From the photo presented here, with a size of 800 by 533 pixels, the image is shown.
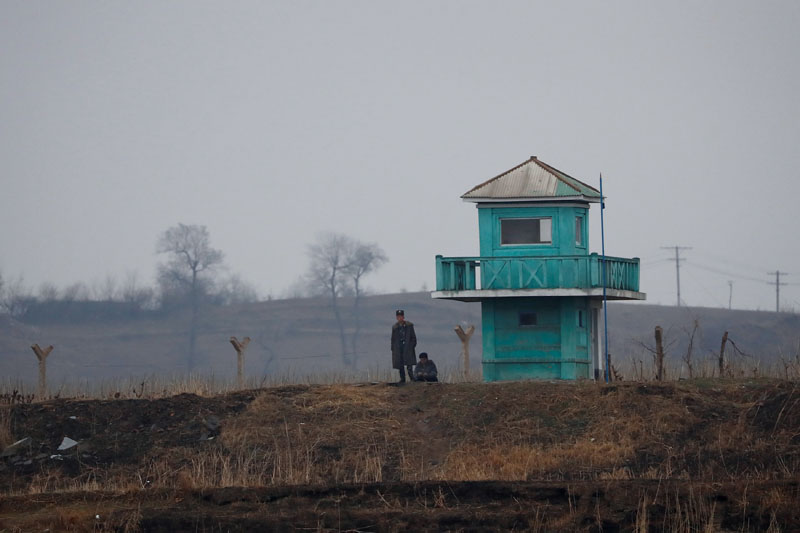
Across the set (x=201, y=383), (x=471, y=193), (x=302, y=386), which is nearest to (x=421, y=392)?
(x=302, y=386)

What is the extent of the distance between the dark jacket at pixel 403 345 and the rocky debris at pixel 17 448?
9.64 metres

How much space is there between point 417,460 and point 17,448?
998 centimetres

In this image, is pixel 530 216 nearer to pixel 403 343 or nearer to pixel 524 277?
pixel 524 277

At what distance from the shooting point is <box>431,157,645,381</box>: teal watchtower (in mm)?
35875

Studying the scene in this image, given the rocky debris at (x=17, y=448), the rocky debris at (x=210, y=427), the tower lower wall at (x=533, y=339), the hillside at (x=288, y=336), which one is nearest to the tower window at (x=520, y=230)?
the tower lower wall at (x=533, y=339)

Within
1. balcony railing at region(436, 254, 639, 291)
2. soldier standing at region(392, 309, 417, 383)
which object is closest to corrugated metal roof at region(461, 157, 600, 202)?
balcony railing at region(436, 254, 639, 291)

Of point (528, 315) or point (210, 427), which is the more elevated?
point (528, 315)

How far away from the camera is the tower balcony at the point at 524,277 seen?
35375 mm

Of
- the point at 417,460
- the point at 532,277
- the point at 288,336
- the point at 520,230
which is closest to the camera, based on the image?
the point at 417,460

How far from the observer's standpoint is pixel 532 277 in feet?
117

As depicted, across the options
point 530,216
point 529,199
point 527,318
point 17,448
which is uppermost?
point 529,199

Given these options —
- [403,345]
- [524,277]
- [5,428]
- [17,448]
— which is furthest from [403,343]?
[5,428]

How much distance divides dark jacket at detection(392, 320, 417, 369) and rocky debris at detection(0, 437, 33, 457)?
31.6 ft

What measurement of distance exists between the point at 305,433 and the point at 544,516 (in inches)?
440
